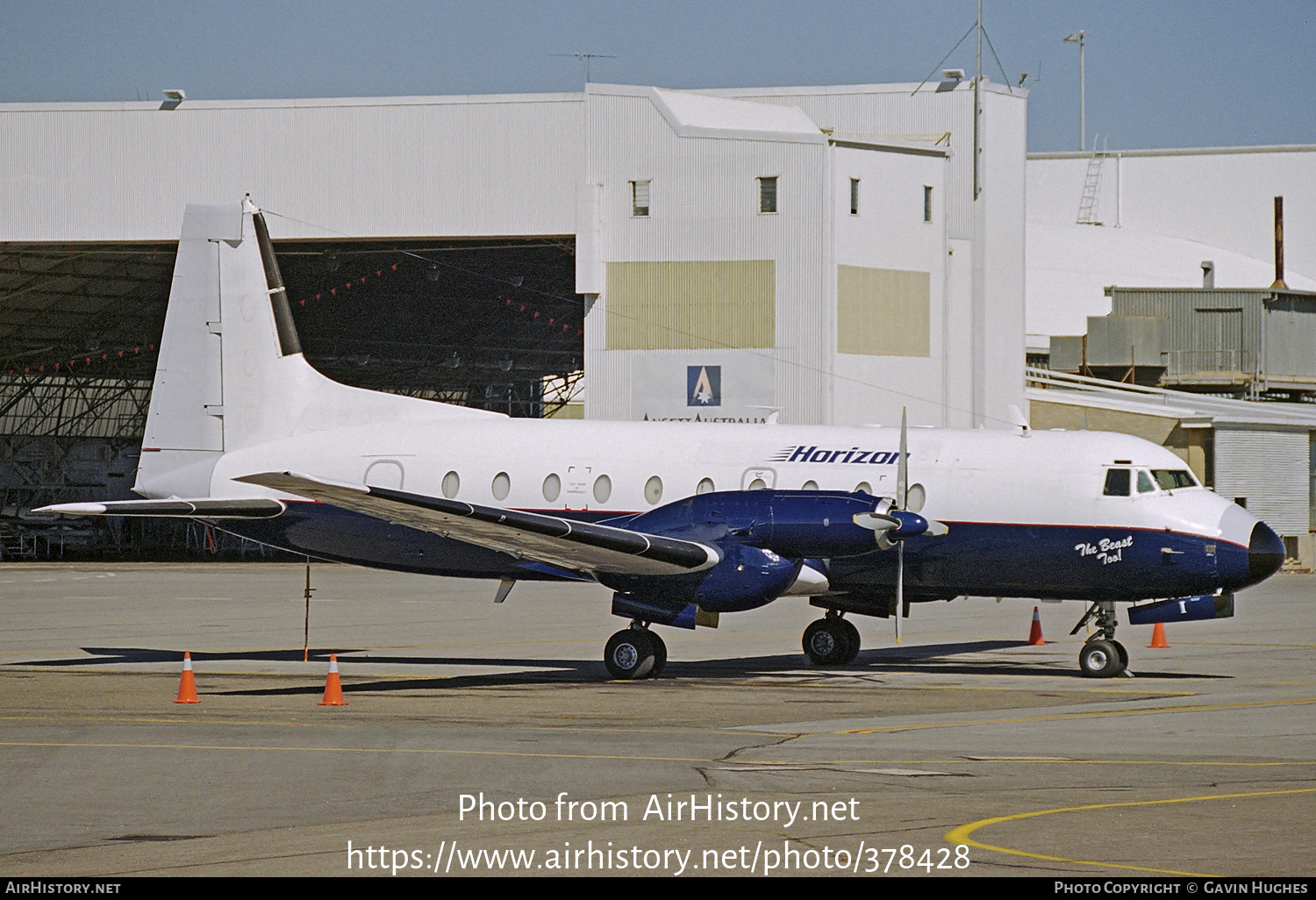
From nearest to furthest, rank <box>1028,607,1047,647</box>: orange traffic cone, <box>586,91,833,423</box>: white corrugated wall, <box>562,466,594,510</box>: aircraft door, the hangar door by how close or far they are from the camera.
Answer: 1. <box>562,466,594,510</box>: aircraft door
2. <box>1028,607,1047,647</box>: orange traffic cone
3. the hangar door
4. <box>586,91,833,423</box>: white corrugated wall

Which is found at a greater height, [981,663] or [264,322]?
[264,322]

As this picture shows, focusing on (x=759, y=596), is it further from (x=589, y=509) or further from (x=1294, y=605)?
(x=1294, y=605)

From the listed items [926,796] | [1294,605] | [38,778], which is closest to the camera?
[926,796]

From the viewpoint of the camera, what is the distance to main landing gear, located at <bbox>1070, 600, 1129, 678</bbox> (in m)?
20.1

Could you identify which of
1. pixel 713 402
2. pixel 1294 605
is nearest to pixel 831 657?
pixel 1294 605

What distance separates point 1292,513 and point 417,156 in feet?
105

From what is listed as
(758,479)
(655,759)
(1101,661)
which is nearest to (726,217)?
(758,479)

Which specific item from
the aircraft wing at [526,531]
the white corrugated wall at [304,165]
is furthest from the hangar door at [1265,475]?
the aircraft wing at [526,531]

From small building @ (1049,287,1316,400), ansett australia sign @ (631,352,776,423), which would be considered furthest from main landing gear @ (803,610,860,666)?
small building @ (1049,287,1316,400)

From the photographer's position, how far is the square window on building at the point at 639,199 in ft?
170

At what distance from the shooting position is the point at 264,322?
80.5 feet

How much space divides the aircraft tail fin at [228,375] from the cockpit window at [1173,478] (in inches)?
406

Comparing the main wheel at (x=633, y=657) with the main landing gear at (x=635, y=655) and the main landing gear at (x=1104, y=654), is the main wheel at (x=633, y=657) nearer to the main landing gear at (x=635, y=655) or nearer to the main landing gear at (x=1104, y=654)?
the main landing gear at (x=635, y=655)

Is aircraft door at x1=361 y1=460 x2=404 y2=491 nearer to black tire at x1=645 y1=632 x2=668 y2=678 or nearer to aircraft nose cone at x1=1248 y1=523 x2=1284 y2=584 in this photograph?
black tire at x1=645 y1=632 x2=668 y2=678
